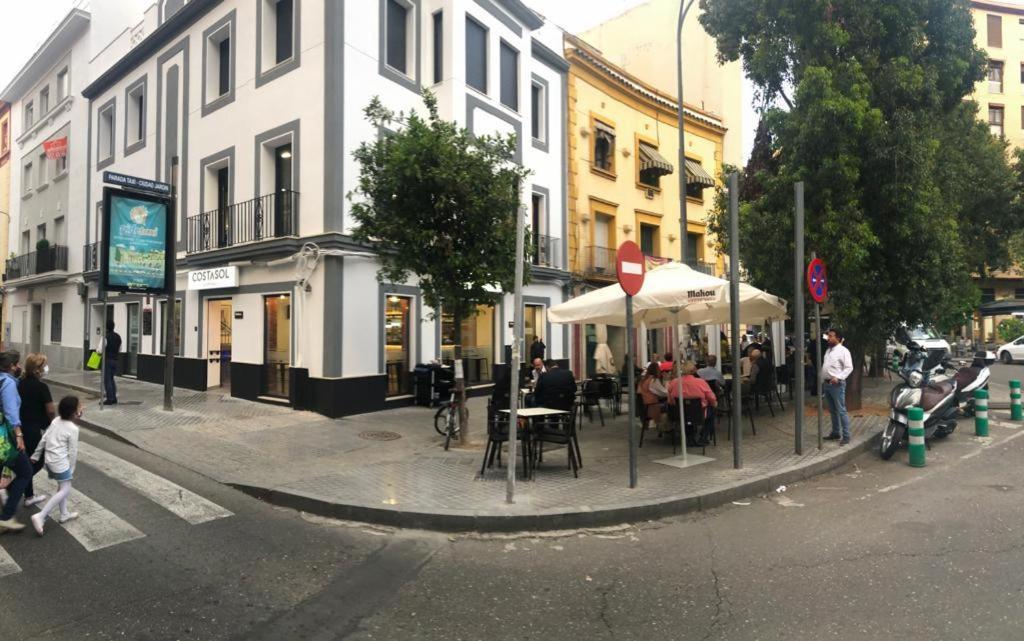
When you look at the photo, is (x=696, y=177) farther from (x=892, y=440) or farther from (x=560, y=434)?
(x=560, y=434)

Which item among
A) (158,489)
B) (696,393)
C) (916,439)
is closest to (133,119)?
(158,489)

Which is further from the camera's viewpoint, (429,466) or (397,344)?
(397,344)

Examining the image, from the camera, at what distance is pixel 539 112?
17.9 metres

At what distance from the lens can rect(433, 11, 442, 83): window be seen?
1381 centimetres

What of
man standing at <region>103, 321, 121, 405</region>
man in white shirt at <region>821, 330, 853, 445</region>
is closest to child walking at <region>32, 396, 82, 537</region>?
man standing at <region>103, 321, 121, 405</region>

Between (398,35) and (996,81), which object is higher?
(996,81)

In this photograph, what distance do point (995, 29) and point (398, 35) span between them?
46.3 meters

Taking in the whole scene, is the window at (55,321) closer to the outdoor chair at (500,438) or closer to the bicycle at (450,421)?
the bicycle at (450,421)

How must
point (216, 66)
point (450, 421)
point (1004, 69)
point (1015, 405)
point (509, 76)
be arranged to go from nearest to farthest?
point (450, 421)
point (1015, 405)
point (216, 66)
point (509, 76)
point (1004, 69)

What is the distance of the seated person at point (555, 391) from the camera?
8.23m

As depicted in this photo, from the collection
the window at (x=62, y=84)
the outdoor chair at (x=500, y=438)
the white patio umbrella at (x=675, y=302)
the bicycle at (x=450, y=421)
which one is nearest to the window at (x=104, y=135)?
the window at (x=62, y=84)

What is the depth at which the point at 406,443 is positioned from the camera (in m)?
9.21

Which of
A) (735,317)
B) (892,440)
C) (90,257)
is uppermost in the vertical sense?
(90,257)

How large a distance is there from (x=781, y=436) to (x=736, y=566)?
18.4ft
